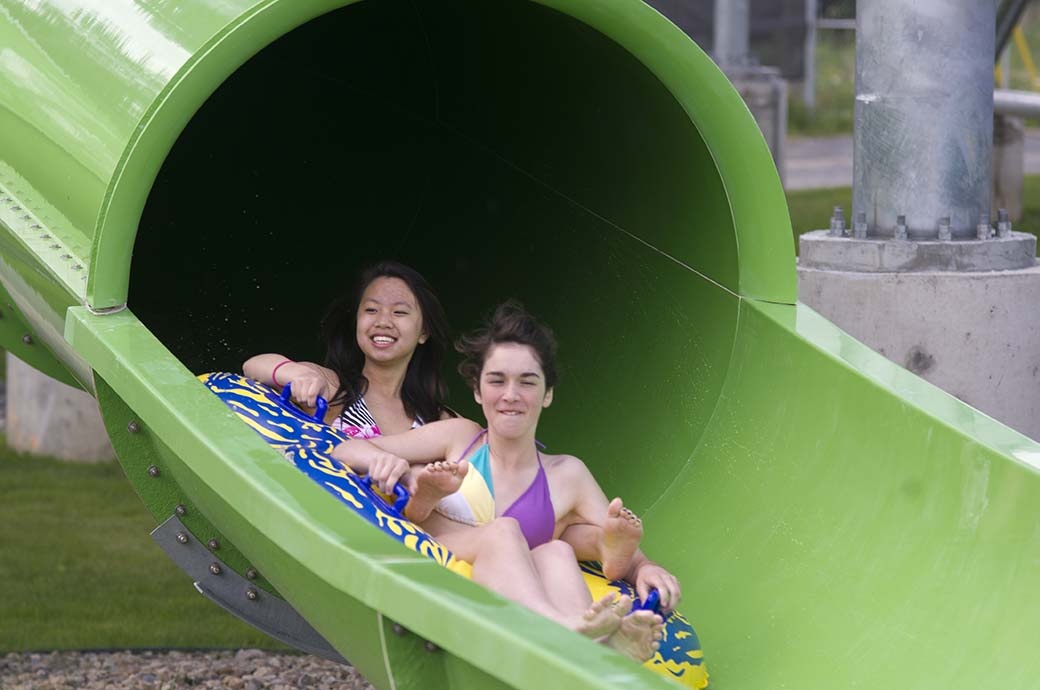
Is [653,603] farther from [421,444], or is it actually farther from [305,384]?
[305,384]

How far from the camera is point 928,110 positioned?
4531 mm

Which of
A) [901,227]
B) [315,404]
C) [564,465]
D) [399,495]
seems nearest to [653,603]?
[564,465]

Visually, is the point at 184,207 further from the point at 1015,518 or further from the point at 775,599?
the point at 1015,518

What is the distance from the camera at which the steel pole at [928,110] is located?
4.52m

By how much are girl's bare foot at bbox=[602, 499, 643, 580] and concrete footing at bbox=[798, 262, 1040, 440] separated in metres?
→ 1.48

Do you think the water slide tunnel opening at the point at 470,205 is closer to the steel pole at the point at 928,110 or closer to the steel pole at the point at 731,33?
the steel pole at the point at 928,110

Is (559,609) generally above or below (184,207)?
below

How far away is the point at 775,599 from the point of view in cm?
344

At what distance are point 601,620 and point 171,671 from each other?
7.73 ft

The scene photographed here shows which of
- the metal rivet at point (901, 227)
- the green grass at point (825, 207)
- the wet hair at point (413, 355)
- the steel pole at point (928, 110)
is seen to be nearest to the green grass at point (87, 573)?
the wet hair at point (413, 355)

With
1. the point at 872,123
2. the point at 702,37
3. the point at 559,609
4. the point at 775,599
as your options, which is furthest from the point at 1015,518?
the point at 702,37

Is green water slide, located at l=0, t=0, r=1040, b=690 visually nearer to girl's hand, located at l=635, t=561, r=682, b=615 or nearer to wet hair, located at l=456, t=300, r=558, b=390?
girl's hand, located at l=635, t=561, r=682, b=615

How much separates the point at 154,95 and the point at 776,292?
1.51 metres

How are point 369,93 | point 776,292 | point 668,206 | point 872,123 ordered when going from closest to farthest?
point 776,292, point 668,206, point 872,123, point 369,93
